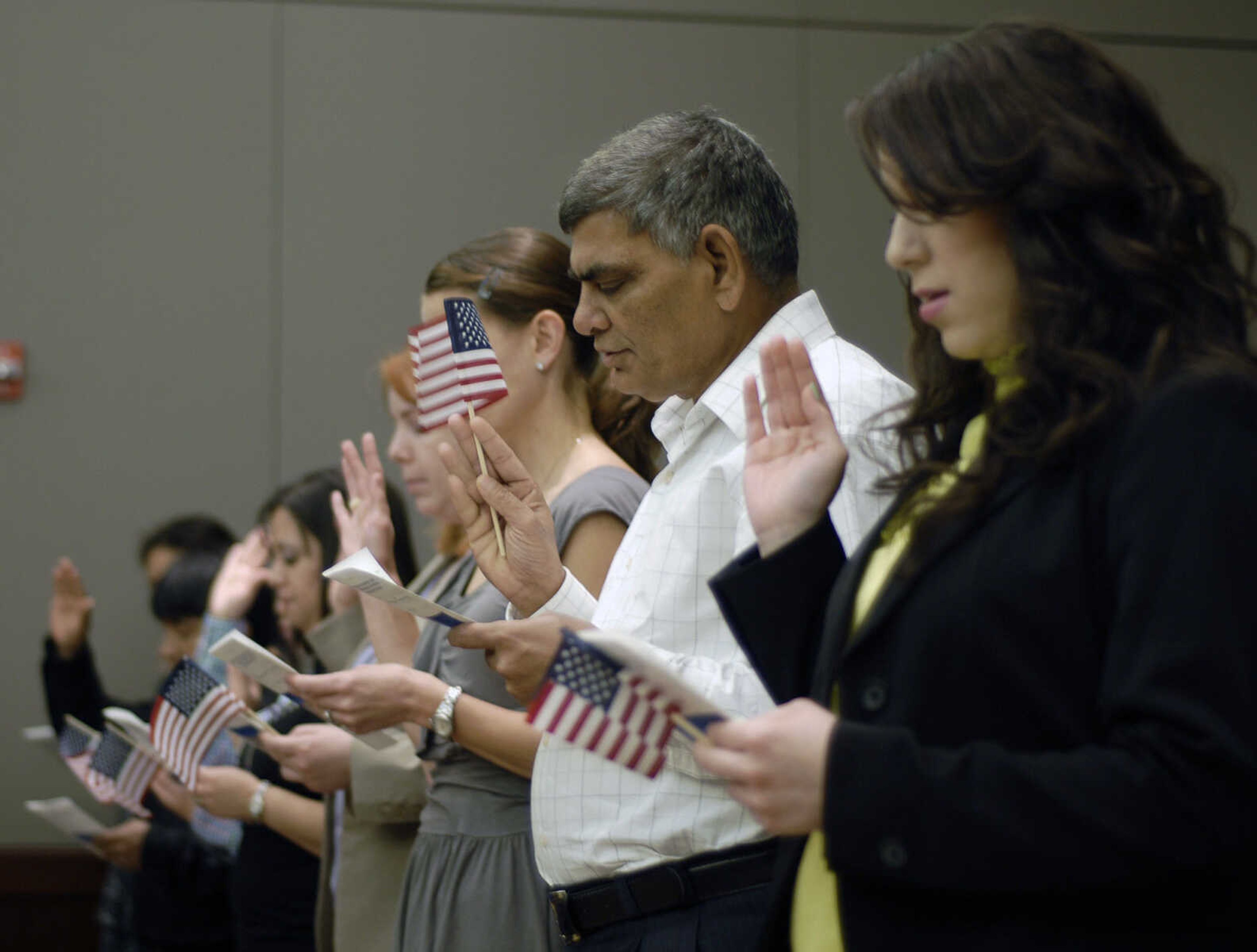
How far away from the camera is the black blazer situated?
41.4 inches

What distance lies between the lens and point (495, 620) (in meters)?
2.39

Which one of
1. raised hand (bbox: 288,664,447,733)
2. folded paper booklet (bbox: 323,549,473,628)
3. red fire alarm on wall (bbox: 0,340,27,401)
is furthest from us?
red fire alarm on wall (bbox: 0,340,27,401)

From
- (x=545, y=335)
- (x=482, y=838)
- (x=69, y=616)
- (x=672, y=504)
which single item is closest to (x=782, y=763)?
(x=672, y=504)

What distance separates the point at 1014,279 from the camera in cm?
125

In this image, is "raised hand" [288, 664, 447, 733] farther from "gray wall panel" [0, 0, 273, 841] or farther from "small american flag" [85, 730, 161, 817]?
"gray wall panel" [0, 0, 273, 841]

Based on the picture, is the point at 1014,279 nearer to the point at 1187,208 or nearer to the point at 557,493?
the point at 1187,208

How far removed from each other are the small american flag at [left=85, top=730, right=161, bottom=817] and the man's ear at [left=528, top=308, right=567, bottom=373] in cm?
135

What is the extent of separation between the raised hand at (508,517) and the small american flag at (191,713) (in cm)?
78

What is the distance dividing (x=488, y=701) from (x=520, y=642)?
0.44m

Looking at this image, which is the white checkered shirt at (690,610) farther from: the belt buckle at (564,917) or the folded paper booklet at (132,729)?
the folded paper booklet at (132,729)

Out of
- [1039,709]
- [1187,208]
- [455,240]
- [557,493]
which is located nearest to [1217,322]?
[1187,208]

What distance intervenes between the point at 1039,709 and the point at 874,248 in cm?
399

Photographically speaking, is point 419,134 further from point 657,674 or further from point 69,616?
point 657,674

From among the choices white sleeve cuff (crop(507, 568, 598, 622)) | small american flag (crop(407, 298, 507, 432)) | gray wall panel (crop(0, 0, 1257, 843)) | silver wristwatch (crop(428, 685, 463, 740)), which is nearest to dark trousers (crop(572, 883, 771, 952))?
white sleeve cuff (crop(507, 568, 598, 622))
